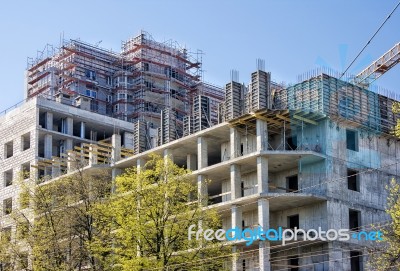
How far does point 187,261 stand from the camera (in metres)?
54.2

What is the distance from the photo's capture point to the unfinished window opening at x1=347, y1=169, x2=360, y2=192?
63625mm

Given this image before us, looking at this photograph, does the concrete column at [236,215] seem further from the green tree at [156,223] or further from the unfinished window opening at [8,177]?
the unfinished window opening at [8,177]

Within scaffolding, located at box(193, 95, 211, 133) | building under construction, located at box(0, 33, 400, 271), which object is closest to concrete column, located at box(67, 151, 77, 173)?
building under construction, located at box(0, 33, 400, 271)

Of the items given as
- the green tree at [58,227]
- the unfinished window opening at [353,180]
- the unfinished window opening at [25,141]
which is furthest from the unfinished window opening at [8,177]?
the unfinished window opening at [353,180]

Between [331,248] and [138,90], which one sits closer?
[331,248]

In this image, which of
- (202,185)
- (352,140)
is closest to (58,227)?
(202,185)

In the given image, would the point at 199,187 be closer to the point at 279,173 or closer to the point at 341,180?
the point at 279,173

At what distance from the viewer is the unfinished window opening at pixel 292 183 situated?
6461 centimetres

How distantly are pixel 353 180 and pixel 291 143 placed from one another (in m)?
5.51

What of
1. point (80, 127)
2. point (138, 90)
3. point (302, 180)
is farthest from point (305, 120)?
point (138, 90)

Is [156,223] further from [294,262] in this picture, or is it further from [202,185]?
[294,262]

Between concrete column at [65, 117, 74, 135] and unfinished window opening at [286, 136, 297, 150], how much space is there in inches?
1293

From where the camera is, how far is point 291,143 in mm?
65438

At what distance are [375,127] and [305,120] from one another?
6431mm
